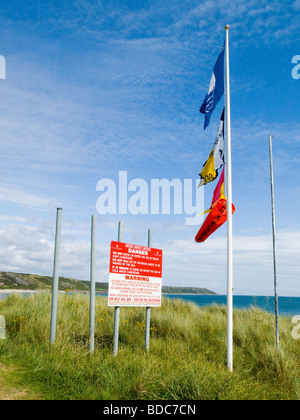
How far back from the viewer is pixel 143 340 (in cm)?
1029

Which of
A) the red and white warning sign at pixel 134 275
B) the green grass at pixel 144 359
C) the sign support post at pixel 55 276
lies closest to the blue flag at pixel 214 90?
the red and white warning sign at pixel 134 275

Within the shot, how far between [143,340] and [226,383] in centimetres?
427

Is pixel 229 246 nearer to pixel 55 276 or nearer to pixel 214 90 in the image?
pixel 55 276

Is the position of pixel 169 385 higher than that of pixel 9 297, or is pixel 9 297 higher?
pixel 9 297

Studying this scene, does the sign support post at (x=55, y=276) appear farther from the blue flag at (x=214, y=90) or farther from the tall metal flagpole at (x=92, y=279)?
the blue flag at (x=214, y=90)

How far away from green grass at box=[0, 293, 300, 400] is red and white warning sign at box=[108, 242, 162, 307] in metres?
1.24

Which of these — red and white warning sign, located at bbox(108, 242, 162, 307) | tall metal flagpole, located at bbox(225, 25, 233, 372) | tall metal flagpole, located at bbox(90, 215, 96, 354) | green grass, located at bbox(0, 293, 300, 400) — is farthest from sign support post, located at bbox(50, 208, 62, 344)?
tall metal flagpole, located at bbox(225, 25, 233, 372)

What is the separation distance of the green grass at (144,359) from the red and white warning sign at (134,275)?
124 cm

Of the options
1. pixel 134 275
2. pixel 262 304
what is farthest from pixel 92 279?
pixel 262 304

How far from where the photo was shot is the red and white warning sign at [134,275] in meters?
8.73

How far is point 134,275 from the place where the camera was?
30.5ft

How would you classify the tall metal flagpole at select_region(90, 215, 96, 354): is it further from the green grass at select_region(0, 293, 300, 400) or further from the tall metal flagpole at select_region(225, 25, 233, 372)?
the tall metal flagpole at select_region(225, 25, 233, 372)
